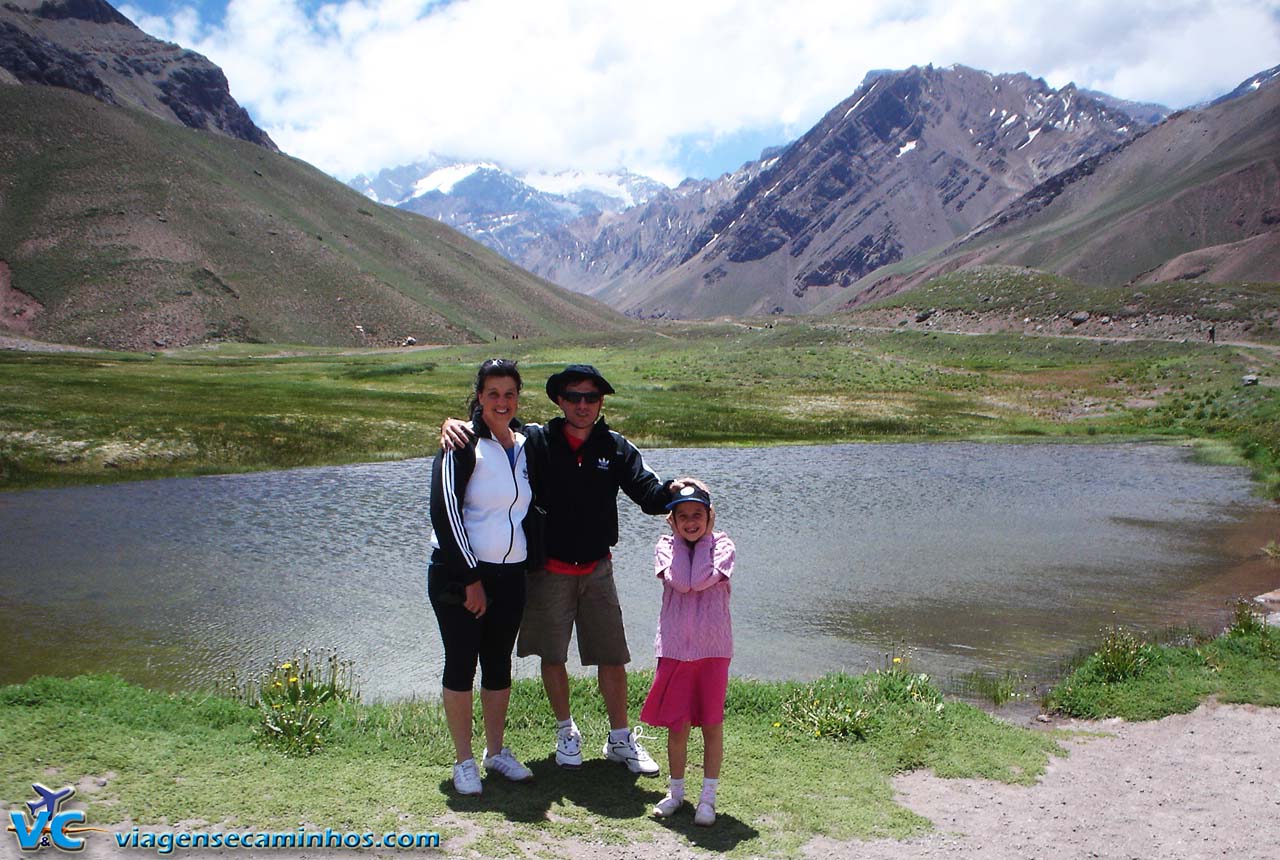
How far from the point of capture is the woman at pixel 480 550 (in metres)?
7.25

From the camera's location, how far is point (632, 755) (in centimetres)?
817

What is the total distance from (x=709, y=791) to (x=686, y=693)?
781 mm

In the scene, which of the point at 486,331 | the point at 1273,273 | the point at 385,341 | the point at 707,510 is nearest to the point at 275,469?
the point at 707,510

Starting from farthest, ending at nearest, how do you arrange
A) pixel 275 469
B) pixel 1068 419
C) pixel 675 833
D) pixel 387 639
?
pixel 1068 419 → pixel 275 469 → pixel 387 639 → pixel 675 833

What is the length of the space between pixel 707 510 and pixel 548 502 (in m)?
1.44

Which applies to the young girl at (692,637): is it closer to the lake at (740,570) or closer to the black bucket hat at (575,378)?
the black bucket hat at (575,378)

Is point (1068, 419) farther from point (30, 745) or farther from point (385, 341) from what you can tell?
point (385, 341)

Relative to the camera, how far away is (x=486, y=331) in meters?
178

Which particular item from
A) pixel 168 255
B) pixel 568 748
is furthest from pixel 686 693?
pixel 168 255

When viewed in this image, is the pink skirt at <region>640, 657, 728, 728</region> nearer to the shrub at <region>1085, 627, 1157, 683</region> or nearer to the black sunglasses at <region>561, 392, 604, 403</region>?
the black sunglasses at <region>561, 392, 604, 403</region>

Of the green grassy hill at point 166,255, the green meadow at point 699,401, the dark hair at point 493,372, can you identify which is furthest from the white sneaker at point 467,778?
the green grassy hill at point 166,255

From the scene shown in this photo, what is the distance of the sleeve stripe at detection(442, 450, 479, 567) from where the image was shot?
7.18 meters

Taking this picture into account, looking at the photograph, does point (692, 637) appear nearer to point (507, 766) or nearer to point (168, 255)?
point (507, 766)

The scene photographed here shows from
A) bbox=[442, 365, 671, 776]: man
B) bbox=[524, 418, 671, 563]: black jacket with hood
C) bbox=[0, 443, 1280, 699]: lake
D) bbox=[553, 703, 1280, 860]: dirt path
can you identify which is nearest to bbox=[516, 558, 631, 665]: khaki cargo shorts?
bbox=[442, 365, 671, 776]: man
